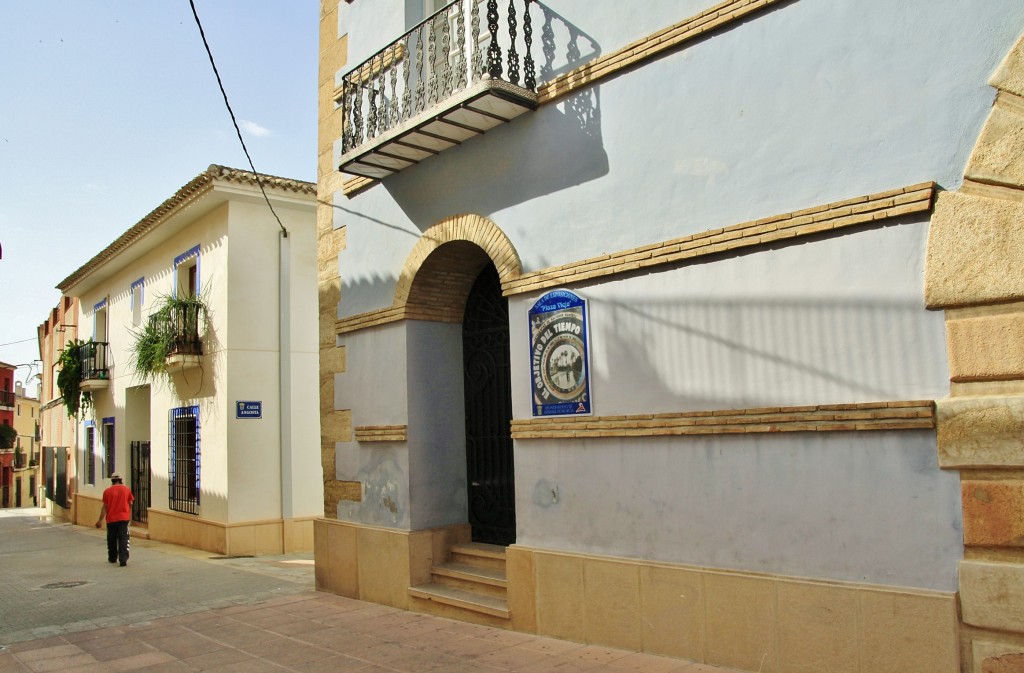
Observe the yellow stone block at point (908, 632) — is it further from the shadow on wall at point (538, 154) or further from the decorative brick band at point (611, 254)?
the shadow on wall at point (538, 154)

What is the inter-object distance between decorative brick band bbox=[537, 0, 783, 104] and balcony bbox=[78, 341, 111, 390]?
1661 centimetres

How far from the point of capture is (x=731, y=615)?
4.99 m

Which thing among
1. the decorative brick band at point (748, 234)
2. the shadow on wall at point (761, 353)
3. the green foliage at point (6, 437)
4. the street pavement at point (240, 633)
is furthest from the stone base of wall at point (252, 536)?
the green foliage at point (6, 437)

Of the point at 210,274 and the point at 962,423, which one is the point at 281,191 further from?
the point at 962,423

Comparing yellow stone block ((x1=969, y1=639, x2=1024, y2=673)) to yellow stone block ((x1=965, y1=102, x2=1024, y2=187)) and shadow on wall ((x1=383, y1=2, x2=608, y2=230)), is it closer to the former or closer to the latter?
yellow stone block ((x1=965, y1=102, x2=1024, y2=187))

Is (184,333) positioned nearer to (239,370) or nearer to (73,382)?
(239,370)

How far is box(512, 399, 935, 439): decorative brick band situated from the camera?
14.2ft

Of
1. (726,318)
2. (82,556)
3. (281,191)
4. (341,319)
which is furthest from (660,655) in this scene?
(82,556)

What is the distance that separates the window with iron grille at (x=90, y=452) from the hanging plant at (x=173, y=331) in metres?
6.92

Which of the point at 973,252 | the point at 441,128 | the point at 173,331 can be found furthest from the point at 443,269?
the point at 173,331

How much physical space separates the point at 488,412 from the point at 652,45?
395 centimetres

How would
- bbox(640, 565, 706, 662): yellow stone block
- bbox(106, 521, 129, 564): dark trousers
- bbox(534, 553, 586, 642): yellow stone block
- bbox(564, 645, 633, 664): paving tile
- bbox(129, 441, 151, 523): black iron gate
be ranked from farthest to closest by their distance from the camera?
1. bbox(129, 441, 151, 523): black iron gate
2. bbox(106, 521, 129, 564): dark trousers
3. bbox(534, 553, 586, 642): yellow stone block
4. bbox(564, 645, 633, 664): paving tile
5. bbox(640, 565, 706, 662): yellow stone block

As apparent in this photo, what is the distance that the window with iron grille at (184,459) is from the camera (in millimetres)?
14078

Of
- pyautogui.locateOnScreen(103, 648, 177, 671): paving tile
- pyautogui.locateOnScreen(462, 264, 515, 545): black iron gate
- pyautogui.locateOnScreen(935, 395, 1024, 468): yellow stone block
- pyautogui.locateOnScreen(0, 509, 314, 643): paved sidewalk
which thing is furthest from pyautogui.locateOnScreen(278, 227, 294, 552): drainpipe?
pyautogui.locateOnScreen(935, 395, 1024, 468): yellow stone block
